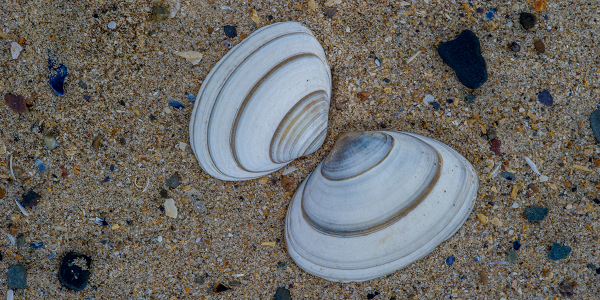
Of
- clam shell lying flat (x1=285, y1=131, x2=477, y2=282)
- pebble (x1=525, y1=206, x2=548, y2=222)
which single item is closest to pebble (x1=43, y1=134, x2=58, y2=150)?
clam shell lying flat (x1=285, y1=131, x2=477, y2=282)

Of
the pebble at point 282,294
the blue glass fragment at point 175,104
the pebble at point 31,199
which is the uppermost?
the blue glass fragment at point 175,104

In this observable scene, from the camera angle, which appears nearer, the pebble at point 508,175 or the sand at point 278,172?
the sand at point 278,172

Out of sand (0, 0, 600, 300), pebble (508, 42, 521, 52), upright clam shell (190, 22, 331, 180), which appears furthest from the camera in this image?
pebble (508, 42, 521, 52)

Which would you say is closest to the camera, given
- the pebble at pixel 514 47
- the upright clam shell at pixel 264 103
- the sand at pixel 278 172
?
the upright clam shell at pixel 264 103

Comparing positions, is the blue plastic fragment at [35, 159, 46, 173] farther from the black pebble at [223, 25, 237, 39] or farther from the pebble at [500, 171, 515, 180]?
the pebble at [500, 171, 515, 180]

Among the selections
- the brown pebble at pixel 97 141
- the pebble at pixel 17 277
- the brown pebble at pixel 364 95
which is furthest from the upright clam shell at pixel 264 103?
the pebble at pixel 17 277

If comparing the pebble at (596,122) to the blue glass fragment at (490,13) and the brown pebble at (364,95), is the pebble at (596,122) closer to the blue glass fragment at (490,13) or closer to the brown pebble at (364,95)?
the blue glass fragment at (490,13)

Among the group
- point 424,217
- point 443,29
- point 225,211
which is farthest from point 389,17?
point 225,211

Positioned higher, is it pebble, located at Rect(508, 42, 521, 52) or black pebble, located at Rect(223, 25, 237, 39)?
pebble, located at Rect(508, 42, 521, 52)
